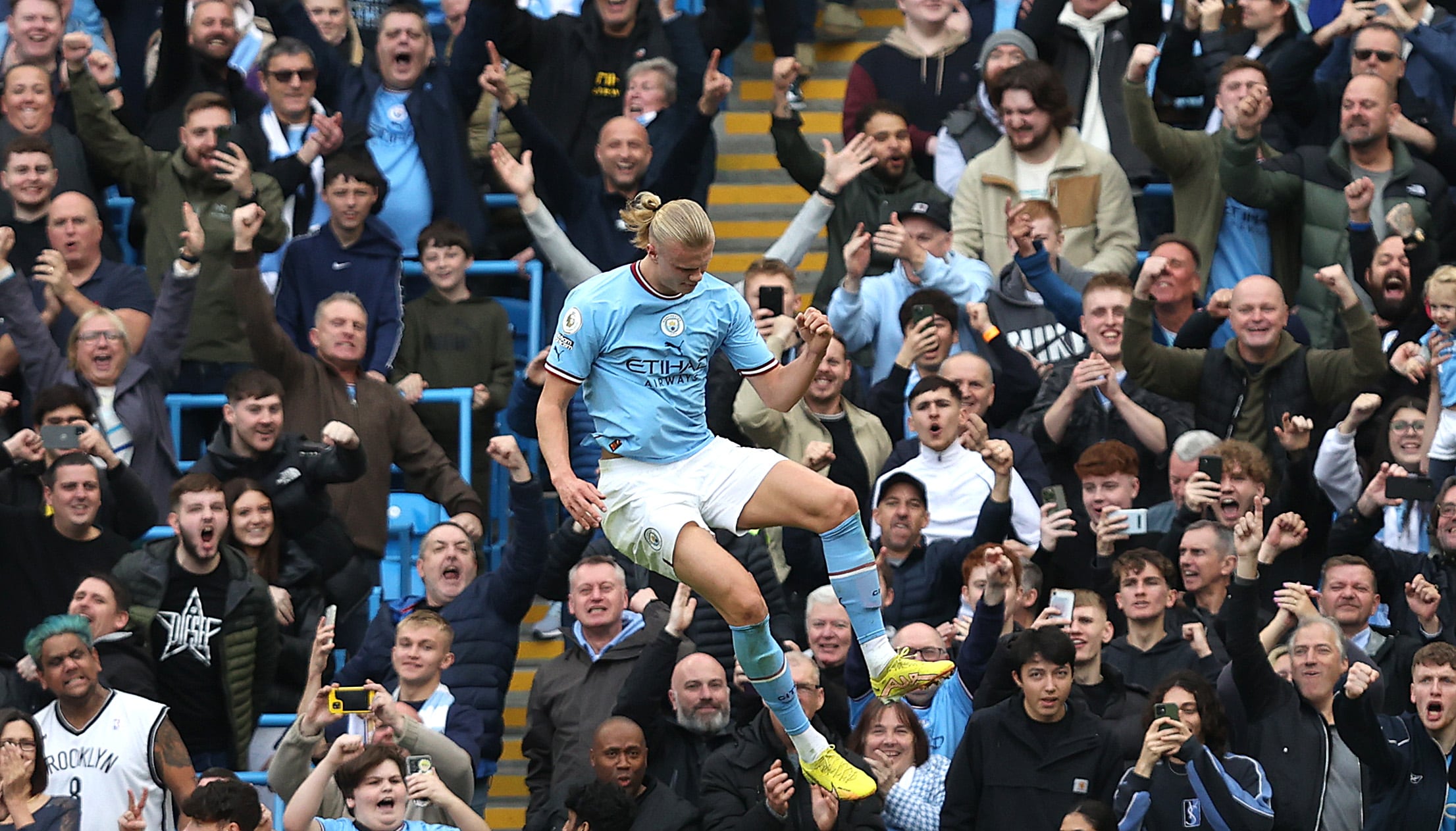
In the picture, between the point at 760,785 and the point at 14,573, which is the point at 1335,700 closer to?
the point at 760,785

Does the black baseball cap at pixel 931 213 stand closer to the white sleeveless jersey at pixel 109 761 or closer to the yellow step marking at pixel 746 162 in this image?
the yellow step marking at pixel 746 162

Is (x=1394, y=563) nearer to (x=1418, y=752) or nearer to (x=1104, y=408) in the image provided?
(x=1418, y=752)

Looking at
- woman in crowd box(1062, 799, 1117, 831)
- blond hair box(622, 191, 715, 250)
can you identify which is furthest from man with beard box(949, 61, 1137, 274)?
blond hair box(622, 191, 715, 250)

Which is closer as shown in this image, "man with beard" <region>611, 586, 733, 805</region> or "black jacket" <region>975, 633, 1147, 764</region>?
"black jacket" <region>975, 633, 1147, 764</region>

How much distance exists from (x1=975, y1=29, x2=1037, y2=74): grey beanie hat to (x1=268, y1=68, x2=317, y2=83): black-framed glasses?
3845 mm

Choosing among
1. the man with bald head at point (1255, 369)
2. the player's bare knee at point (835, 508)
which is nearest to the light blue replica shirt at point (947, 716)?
the man with bald head at point (1255, 369)

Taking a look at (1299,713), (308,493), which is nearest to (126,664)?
(308,493)

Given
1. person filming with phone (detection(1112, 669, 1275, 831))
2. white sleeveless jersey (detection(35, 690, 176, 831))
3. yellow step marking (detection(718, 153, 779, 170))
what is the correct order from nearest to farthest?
1. person filming with phone (detection(1112, 669, 1275, 831))
2. white sleeveless jersey (detection(35, 690, 176, 831))
3. yellow step marking (detection(718, 153, 779, 170))

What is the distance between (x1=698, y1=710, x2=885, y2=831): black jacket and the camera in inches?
404

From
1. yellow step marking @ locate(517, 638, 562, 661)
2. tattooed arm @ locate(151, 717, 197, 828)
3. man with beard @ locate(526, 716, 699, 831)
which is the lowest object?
yellow step marking @ locate(517, 638, 562, 661)

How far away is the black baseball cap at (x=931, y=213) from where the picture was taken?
44.0ft

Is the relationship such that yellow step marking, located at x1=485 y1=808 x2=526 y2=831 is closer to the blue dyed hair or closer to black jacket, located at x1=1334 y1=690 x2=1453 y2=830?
the blue dyed hair

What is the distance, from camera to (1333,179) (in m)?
13.4

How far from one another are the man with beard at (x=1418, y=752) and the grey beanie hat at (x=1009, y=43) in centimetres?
494
